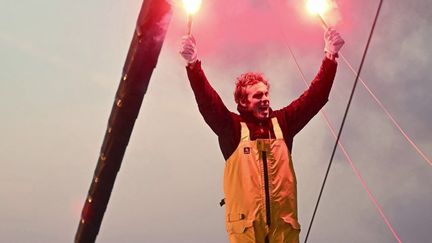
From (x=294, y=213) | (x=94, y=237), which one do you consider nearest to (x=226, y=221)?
(x=294, y=213)

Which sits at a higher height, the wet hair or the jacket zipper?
the wet hair

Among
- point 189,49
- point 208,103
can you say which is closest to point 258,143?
point 208,103

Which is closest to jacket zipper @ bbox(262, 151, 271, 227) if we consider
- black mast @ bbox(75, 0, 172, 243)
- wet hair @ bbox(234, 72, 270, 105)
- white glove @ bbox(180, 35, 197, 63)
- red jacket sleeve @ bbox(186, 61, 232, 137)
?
red jacket sleeve @ bbox(186, 61, 232, 137)

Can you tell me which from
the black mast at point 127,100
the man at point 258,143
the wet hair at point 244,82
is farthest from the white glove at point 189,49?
the wet hair at point 244,82

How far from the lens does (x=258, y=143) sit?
529cm

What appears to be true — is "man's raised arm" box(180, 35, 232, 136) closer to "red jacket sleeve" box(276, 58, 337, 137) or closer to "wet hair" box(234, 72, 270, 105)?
"wet hair" box(234, 72, 270, 105)

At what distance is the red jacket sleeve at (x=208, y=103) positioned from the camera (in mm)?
5395

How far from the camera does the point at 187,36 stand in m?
5.36

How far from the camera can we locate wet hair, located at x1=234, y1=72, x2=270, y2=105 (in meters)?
5.79

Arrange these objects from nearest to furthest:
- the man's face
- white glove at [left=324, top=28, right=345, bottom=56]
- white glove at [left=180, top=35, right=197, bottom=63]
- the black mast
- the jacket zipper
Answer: the black mast, the jacket zipper, white glove at [left=180, top=35, right=197, bottom=63], the man's face, white glove at [left=324, top=28, right=345, bottom=56]

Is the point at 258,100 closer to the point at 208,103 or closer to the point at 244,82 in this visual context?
the point at 244,82

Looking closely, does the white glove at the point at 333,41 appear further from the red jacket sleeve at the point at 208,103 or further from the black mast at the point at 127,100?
the black mast at the point at 127,100

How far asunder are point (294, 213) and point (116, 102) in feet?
7.25

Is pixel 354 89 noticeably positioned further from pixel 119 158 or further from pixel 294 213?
pixel 119 158
